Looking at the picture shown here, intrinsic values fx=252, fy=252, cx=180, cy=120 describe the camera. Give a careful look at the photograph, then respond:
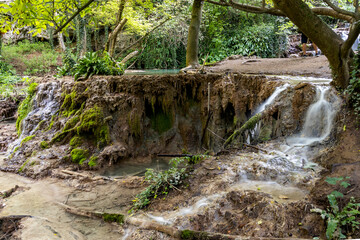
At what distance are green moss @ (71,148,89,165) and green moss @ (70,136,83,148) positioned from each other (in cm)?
19

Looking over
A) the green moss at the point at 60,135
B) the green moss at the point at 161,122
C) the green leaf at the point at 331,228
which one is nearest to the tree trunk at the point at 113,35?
the green moss at the point at 161,122

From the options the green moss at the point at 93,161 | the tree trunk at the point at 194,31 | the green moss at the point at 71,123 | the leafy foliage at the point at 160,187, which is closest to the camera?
the leafy foliage at the point at 160,187

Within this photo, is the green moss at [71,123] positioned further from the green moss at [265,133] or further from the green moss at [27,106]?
the green moss at [265,133]

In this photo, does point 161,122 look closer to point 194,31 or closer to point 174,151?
point 174,151

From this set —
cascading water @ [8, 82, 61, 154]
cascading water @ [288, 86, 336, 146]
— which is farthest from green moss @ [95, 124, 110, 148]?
cascading water @ [288, 86, 336, 146]

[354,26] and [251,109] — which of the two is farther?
[251,109]

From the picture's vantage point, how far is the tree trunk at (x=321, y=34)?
4.71 metres

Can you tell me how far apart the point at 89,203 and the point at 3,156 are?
170 inches

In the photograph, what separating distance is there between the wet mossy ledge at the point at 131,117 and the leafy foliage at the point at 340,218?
379cm

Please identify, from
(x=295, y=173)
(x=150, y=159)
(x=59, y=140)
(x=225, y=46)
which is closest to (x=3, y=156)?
(x=59, y=140)

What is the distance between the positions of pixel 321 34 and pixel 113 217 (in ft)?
16.4

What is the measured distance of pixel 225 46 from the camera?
1902cm

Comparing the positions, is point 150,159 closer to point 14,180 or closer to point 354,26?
point 14,180

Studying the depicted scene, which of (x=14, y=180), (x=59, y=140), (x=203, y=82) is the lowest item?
(x=14, y=180)
